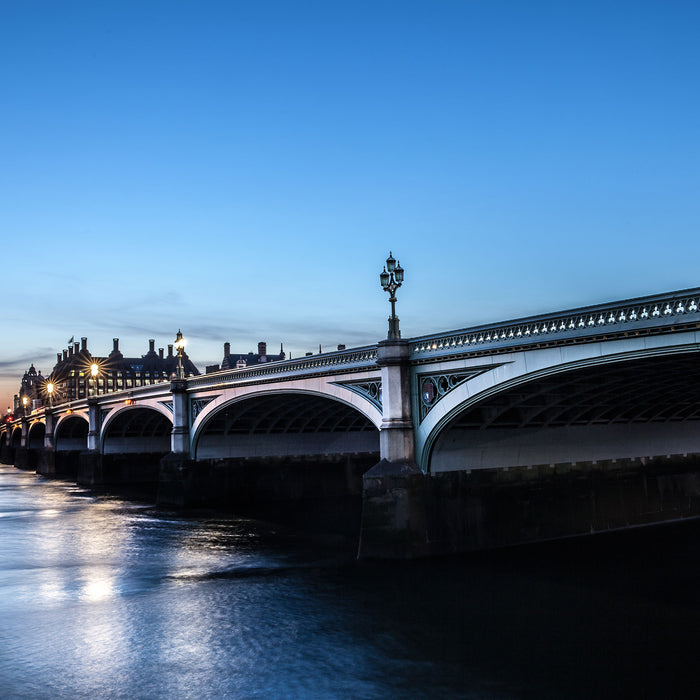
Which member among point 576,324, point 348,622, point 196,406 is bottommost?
point 348,622

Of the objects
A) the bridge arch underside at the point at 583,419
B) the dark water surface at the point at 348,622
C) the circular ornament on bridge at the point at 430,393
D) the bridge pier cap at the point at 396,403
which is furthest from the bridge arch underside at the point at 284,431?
the circular ornament on bridge at the point at 430,393

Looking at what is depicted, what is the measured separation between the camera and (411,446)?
25.7 meters

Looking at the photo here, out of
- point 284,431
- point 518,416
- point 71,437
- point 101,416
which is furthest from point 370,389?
point 71,437

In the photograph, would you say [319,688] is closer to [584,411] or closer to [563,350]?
[563,350]

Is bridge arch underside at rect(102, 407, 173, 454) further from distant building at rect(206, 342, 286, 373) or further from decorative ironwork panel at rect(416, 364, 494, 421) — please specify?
decorative ironwork panel at rect(416, 364, 494, 421)

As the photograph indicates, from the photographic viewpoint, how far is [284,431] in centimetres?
4975

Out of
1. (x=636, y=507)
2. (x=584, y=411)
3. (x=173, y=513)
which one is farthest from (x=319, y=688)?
(x=173, y=513)

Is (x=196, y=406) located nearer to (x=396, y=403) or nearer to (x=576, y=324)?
(x=396, y=403)

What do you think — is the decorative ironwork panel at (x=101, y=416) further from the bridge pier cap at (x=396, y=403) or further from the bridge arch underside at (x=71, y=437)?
the bridge pier cap at (x=396, y=403)

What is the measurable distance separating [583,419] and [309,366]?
1178 cm

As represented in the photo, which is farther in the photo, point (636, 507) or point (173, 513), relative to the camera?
point (173, 513)

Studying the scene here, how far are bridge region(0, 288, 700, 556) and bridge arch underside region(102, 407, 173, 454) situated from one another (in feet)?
82.0

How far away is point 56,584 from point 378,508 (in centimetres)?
1060

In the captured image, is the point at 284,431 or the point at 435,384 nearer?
the point at 435,384
